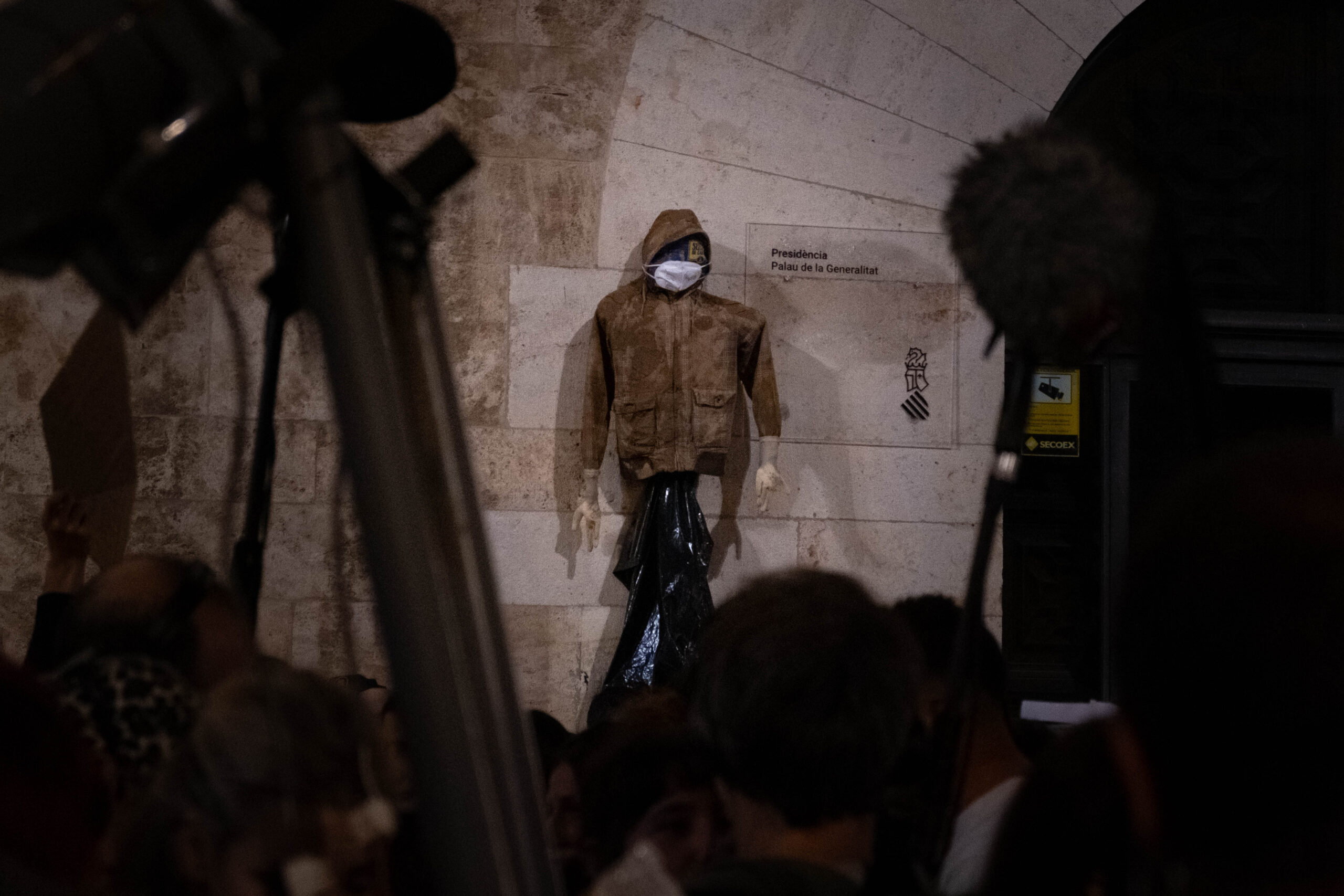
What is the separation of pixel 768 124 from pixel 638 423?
1538 millimetres

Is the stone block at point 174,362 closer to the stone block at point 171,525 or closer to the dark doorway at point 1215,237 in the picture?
the stone block at point 171,525

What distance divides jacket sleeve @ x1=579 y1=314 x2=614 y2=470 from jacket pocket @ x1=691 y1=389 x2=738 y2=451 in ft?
1.27

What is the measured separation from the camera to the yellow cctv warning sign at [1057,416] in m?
5.70

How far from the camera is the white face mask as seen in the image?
5059 millimetres

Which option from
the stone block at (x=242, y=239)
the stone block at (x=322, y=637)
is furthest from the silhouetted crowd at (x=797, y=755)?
the stone block at (x=242, y=239)

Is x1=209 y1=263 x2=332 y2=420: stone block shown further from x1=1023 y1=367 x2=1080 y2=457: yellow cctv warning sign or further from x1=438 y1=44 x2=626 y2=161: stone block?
x1=1023 y1=367 x2=1080 y2=457: yellow cctv warning sign

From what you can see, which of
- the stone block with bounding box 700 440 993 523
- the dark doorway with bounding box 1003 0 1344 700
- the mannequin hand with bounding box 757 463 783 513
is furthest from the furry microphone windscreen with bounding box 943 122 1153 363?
the dark doorway with bounding box 1003 0 1344 700

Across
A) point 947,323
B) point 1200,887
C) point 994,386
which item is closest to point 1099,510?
point 994,386

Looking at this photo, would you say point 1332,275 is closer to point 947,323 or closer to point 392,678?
point 947,323

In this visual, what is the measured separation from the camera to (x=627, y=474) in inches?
208

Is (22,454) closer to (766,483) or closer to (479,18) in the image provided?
(479,18)

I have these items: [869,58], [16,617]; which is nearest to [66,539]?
[16,617]

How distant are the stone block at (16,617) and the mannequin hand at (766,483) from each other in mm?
3034

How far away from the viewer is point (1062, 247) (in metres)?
1.23
